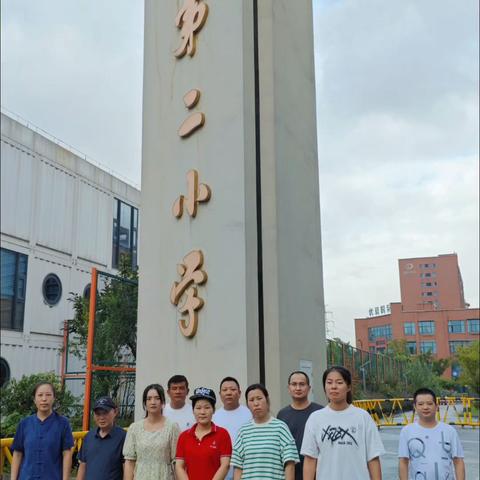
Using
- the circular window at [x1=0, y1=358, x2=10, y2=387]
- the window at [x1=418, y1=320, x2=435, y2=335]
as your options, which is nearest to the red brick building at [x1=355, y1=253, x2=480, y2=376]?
the window at [x1=418, y1=320, x2=435, y2=335]

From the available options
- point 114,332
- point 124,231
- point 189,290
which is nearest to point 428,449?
point 189,290

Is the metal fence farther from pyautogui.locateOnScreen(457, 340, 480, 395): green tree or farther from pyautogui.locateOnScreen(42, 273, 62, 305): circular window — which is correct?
pyautogui.locateOnScreen(42, 273, 62, 305): circular window

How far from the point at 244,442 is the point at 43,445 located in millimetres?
1636

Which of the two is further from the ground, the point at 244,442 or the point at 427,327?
the point at 427,327

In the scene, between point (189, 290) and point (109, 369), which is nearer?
point (189, 290)

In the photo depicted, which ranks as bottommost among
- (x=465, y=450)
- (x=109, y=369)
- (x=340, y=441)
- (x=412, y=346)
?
(x=465, y=450)

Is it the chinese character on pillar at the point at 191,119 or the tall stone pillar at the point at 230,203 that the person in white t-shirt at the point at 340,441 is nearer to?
the tall stone pillar at the point at 230,203

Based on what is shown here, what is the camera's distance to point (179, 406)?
5102mm

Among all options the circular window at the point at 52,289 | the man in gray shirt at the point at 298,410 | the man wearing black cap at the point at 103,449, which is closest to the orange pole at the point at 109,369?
the man wearing black cap at the point at 103,449

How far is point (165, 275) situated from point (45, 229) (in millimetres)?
17132

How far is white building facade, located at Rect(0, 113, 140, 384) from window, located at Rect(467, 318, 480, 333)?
6064 centimetres

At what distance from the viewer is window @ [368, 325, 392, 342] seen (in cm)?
8074

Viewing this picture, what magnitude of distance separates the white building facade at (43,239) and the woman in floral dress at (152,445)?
699 inches

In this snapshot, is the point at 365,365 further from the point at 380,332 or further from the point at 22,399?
the point at 380,332
